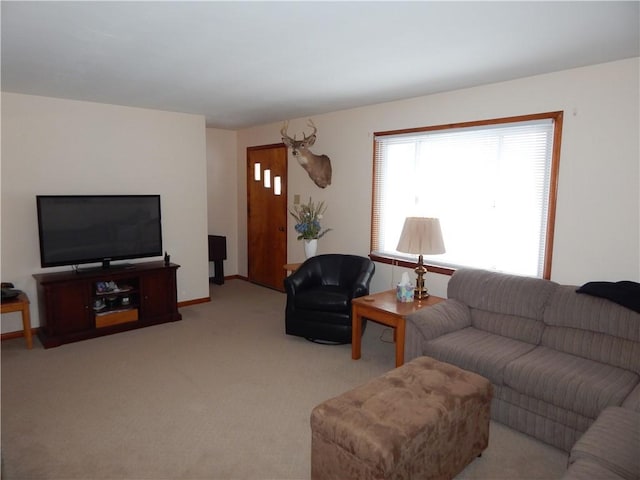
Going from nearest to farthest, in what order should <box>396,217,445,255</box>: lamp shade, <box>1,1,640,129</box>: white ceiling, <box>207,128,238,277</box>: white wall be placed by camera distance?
<box>1,1,640,129</box>: white ceiling < <box>396,217,445,255</box>: lamp shade < <box>207,128,238,277</box>: white wall

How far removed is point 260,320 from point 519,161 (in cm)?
316

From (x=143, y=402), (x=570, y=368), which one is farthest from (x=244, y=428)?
(x=570, y=368)

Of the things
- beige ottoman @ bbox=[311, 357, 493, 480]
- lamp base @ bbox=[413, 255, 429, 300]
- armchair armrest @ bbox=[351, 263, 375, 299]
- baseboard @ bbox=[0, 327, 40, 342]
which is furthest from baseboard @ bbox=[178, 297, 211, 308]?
beige ottoman @ bbox=[311, 357, 493, 480]

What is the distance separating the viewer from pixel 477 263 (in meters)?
3.84

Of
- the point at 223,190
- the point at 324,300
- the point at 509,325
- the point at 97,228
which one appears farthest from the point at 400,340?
the point at 223,190

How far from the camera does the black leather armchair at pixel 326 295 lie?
4.07m

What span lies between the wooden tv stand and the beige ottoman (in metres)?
3.12

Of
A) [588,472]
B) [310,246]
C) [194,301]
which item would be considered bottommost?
[194,301]

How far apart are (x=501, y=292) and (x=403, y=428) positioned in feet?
5.65

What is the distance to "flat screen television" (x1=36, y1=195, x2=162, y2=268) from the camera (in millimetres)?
4148

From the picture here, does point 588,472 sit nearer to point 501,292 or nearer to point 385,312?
point 501,292

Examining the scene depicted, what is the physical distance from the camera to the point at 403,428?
1935mm

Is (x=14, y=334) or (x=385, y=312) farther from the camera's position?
(x=14, y=334)

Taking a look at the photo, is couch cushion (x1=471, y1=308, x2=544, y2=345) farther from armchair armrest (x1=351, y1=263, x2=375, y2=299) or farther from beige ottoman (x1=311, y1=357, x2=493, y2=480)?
armchair armrest (x1=351, y1=263, x2=375, y2=299)
